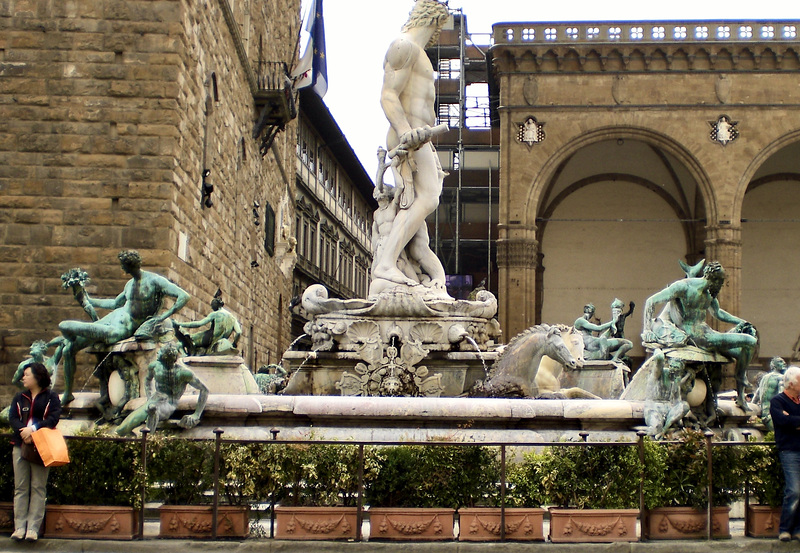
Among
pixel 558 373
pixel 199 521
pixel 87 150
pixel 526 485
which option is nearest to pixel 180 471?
pixel 199 521

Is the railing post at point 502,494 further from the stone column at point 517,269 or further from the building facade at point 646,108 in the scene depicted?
the stone column at point 517,269

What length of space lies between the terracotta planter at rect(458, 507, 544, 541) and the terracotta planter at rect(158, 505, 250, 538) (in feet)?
4.76

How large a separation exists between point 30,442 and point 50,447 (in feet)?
0.55

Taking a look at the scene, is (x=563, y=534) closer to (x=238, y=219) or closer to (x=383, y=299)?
(x=383, y=299)

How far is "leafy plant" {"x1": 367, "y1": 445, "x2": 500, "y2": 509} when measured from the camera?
6426 millimetres

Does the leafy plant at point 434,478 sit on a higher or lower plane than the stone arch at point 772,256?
lower

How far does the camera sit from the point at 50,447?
20.6 ft

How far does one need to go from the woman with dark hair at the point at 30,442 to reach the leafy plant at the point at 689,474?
3.96 metres

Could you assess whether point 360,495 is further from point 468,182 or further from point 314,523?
point 468,182

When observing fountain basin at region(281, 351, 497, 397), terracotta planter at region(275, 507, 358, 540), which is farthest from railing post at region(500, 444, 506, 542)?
fountain basin at region(281, 351, 497, 397)

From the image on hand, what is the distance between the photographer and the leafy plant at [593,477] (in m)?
6.43

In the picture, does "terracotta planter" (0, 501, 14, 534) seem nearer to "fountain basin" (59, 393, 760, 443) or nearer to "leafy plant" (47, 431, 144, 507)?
"leafy plant" (47, 431, 144, 507)

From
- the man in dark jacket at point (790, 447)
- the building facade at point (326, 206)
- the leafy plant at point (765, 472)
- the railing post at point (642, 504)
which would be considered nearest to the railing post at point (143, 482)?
the railing post at point (642, 504)

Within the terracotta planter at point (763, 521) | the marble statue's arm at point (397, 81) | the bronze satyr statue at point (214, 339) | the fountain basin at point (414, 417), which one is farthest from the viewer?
the marble statue's arm at point (397, 81)
